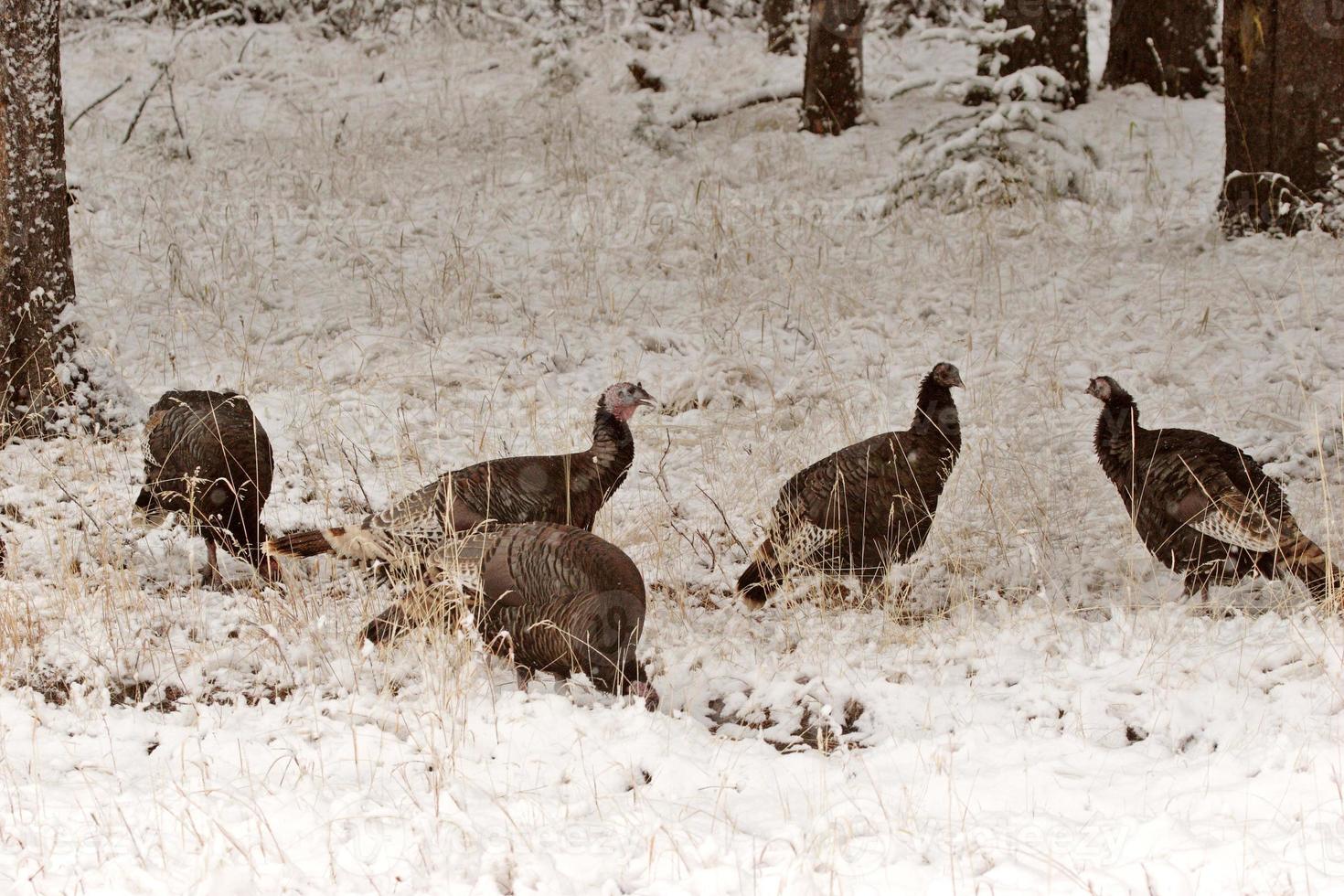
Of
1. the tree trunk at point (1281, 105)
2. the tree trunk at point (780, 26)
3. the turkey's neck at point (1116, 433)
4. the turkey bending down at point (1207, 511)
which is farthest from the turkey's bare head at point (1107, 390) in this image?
the tree trunk at point (780, 26)

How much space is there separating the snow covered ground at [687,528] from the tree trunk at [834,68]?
0.38m

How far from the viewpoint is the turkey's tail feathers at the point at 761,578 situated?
17.9 feet

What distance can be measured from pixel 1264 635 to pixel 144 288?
7.42 meters

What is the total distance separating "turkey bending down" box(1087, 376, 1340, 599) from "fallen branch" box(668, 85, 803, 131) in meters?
8.25

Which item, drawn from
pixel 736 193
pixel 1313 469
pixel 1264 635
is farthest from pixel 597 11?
pixel 1264 635

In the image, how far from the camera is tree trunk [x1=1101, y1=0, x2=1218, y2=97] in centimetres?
1251

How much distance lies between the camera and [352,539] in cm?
503

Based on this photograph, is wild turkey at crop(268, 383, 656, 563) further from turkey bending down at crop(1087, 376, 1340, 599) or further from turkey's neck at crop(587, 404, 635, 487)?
turkey bending down at crop(1087, 376, 1340, 599)

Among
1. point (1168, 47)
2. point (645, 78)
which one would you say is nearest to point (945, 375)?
point (1168, 47)

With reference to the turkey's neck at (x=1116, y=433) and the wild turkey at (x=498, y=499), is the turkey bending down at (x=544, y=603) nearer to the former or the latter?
the wild turkey at (x=498, y=499)

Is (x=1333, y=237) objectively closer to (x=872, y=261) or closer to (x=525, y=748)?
(x=872, y=261)

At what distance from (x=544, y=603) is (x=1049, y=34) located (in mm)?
9227

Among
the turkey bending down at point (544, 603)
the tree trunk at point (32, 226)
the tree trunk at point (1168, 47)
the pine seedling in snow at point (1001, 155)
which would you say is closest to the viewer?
the turkey bending down at point (544, 603)

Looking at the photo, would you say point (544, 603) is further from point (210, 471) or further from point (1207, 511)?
point (1207, 511)
